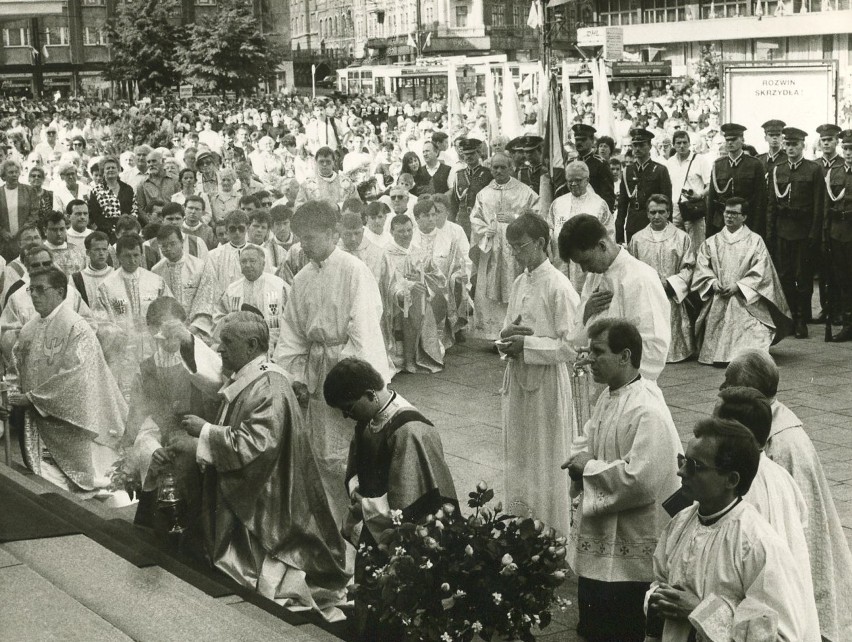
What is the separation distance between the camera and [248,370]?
18.4 ft

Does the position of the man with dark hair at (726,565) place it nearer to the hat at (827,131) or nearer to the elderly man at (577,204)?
the elderly man at (577,204)

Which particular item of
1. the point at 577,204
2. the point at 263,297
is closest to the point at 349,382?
the point at 263,297

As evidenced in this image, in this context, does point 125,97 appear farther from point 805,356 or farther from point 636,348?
point 636,348

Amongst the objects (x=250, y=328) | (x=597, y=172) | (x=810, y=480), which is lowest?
(x=810, y=480)

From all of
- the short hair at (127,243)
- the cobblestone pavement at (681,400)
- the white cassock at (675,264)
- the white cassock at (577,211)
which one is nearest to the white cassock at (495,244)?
the cobblestone pavement at (681,400)

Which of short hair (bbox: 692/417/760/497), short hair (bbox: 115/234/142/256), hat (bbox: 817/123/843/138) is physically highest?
hat (bbox: 817/123/843/138)

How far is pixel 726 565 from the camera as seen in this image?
3.43m

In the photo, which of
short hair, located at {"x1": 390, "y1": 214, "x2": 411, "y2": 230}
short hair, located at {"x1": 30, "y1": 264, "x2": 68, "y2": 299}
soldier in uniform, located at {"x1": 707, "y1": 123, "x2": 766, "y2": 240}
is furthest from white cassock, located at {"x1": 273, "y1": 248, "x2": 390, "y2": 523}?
soldier in uniform, located at {"x1": 707, "y1": 123, "x2": 766, "y2": 240}

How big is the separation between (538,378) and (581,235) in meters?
0.99

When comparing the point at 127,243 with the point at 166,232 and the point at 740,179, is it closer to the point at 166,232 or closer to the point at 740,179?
the point at 166,232

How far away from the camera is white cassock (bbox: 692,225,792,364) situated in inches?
417

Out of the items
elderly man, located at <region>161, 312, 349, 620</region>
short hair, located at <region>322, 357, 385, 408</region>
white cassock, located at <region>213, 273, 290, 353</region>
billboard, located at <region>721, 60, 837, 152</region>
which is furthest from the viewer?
billboard, located at <region>721, 60, 837, 152</region>

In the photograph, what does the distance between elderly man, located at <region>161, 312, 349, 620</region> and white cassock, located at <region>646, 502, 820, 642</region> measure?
95.9 inches

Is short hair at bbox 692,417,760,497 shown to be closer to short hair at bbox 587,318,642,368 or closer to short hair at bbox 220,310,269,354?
short hair at bbox 587,318,642,368
